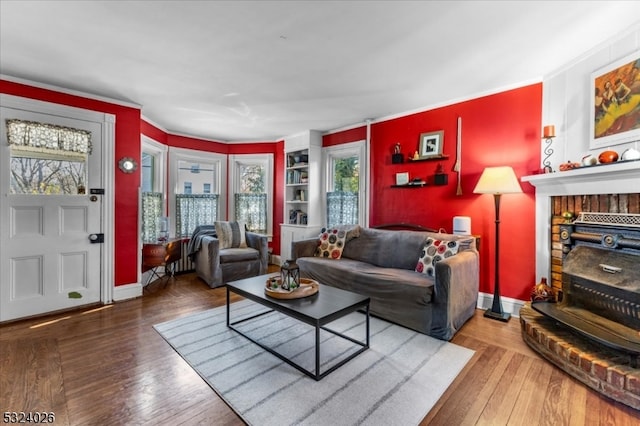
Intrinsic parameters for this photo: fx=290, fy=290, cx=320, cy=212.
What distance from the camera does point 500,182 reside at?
112 inches

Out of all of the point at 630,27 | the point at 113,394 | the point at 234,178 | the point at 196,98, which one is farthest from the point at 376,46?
the point at 234,178

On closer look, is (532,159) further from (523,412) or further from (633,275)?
(523,412)

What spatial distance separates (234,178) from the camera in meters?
5.69

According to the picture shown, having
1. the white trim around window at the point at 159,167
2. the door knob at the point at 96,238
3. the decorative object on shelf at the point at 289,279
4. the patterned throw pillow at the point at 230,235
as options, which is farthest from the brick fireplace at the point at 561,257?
the white trim around window at the point at 159,167

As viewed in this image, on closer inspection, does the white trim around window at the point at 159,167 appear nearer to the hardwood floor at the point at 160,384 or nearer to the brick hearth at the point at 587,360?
the hardwood floor at the point at 160,384

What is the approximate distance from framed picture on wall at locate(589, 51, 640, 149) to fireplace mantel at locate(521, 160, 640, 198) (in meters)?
0.28

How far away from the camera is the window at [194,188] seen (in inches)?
197

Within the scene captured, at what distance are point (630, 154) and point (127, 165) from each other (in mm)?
4889

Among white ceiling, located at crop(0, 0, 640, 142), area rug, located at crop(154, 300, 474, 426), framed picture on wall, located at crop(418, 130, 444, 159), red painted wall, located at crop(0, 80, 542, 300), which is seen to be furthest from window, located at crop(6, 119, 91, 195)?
framed picture on wall, located at crop(418, 130, 444, 159)

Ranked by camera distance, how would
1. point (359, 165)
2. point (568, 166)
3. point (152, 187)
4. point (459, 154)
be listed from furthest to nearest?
point (152, 187) < point (359, 165) < point (459, 154) < point (568, 166)

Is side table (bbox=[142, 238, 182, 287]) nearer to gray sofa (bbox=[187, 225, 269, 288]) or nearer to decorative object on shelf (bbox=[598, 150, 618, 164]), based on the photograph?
gray sofa (bbox=[187, 225, 269, 288])

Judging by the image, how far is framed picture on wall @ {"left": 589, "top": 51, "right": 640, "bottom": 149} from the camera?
2.17 metres

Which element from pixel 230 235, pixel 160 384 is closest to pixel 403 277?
pixel 160 384

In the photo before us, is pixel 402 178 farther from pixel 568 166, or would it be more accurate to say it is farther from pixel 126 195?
pixel 126 195
